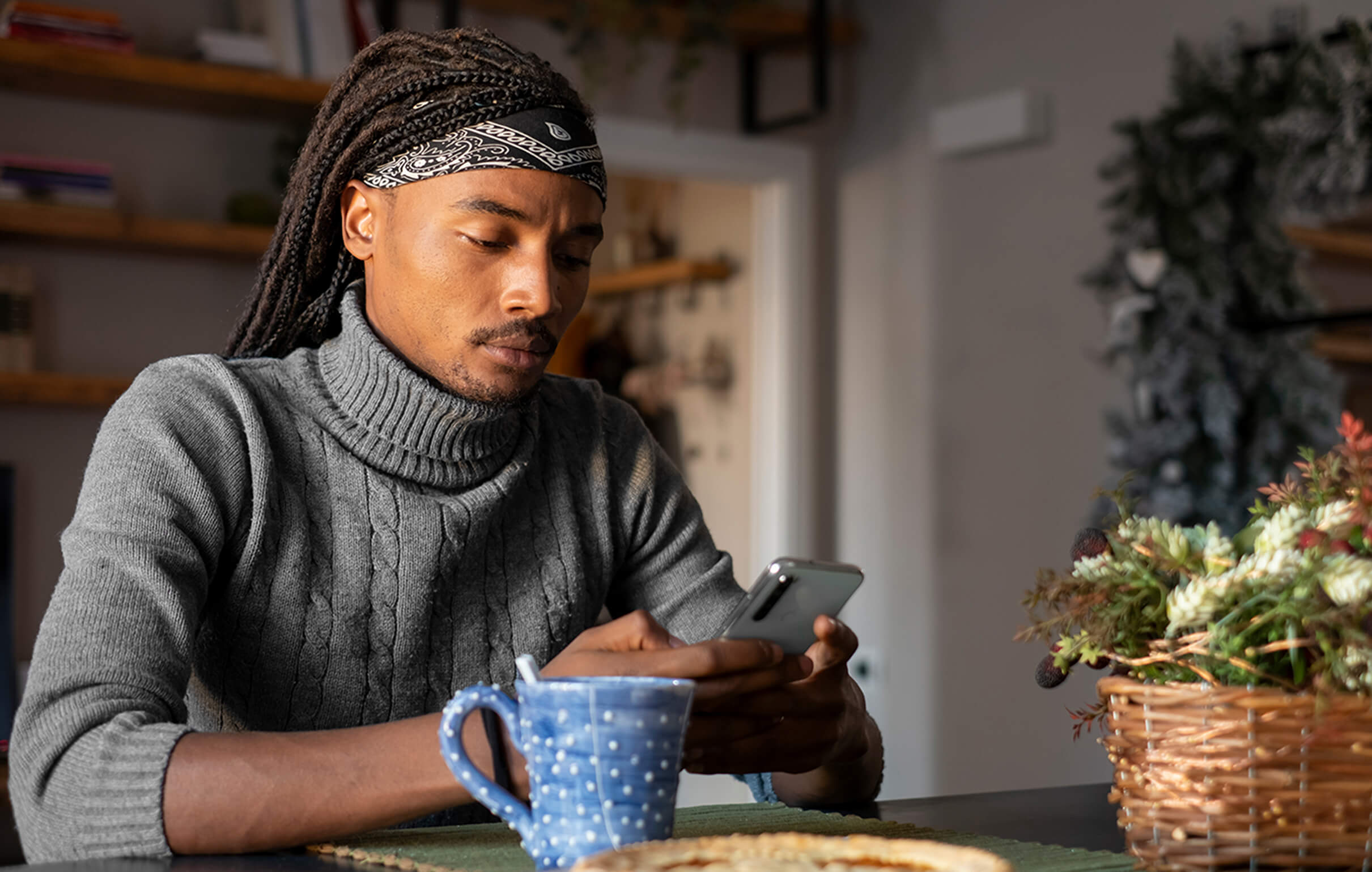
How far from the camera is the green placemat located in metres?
0.84

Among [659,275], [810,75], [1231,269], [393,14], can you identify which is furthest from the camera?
[659,275]

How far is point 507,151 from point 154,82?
1926 mm

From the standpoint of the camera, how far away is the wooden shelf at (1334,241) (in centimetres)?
265

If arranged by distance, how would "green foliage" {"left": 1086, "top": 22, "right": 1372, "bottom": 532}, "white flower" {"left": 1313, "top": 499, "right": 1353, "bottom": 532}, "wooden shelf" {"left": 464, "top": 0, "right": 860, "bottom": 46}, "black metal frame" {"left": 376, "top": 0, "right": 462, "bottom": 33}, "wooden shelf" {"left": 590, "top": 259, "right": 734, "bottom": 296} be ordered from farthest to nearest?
"wooden shelf" {"left": 590, "top": 259, "right": 734, "bottom": 296}
"wooden shelf" {"left": 464, "top": 0, "right": 860, "bottom": 46}
"black metal frame" {"left": 376, "top": 0, "right": 462, "bottom": 33}
"green foliage" {"left": 1086, "top": 22, "right": 1372, "bottom": 532}
"white flower" {"left": 1313, "top": 499, "right": 1353, "bottom": 532}

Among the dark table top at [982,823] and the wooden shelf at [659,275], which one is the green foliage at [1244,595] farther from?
the wooden shelf at [659,275]

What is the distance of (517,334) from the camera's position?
48.4 inches

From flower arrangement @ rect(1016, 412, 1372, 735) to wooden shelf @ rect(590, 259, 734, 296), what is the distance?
360 cm

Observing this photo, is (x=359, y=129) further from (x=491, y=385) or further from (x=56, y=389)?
(x=56, y=389)

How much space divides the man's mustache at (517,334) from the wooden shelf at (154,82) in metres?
1.86

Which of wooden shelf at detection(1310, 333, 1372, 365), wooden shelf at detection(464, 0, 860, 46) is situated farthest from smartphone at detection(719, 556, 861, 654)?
wooden shelf at detection(464, 0, 860, 46)

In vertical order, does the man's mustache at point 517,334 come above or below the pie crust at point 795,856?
above

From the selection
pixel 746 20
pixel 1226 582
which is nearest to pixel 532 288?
pixel 1226 582

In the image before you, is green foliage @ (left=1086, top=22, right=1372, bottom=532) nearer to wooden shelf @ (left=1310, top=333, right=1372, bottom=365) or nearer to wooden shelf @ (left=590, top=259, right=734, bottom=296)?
wooden shelf @ (left=1310, top=333, right=1372, bottom=365)

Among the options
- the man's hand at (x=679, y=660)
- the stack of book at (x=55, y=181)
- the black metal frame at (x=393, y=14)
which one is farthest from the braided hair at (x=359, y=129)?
the black metal frame at (x=393, y=14)
